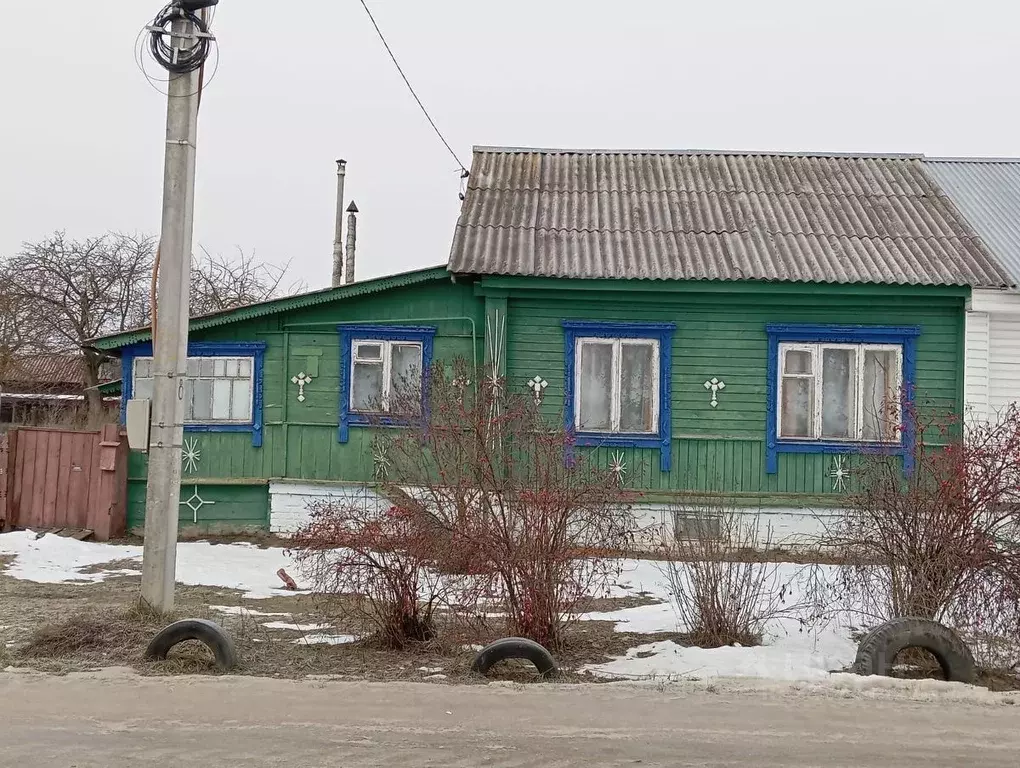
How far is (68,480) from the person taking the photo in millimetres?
12430

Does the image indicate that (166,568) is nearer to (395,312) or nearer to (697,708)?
(697,708)

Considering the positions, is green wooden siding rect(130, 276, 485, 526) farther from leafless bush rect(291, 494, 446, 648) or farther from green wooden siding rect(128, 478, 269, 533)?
leafless bush rect(291, 494, 446, 648)

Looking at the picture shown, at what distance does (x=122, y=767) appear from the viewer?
15.0 ft

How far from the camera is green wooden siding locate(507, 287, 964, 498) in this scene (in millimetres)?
12094

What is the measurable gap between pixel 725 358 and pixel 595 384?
5.72ft

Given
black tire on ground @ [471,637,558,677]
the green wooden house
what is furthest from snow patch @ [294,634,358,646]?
the green wooden house

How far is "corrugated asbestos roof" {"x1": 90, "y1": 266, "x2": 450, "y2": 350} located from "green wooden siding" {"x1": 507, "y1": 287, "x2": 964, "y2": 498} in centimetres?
127

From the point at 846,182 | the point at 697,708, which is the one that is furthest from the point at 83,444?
the point at 846,182

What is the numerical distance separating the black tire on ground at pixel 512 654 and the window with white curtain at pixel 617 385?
613 centimetres

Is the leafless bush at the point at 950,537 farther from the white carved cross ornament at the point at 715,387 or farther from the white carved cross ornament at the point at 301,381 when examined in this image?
the white carved cross ornament at the point at 301,381

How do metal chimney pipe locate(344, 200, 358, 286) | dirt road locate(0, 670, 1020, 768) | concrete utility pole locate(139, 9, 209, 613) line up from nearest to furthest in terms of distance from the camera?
dirt road locate(0, 670, 1020, 768) → concrete utility pole locate(139, 9, 209, 613) → metal chimney pipe locate(344, 200, 358, 286)

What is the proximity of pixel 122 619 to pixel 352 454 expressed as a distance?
5297 mm

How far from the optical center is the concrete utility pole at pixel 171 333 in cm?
723

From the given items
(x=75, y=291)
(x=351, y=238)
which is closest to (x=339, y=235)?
(x=351, y=238)
